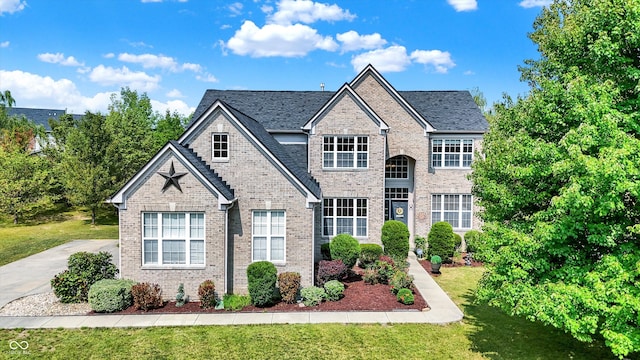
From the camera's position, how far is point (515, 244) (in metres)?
9.47

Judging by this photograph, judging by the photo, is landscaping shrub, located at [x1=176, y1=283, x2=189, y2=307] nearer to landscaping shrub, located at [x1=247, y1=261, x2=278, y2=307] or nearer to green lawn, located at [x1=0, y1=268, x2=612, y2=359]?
green lawn, located at [x1=0, y1=268, x2=612, y2=359]

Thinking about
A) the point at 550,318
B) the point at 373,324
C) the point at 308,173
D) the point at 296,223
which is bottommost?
the point at 373,324

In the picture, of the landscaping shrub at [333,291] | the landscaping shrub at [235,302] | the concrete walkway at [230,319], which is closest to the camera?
the concrete walkway at [230,319]

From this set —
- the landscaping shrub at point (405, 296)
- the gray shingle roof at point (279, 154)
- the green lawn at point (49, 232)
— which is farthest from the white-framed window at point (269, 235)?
the green lawn at point (49, 232)

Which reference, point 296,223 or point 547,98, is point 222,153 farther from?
point 547,98

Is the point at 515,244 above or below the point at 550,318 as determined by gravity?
above

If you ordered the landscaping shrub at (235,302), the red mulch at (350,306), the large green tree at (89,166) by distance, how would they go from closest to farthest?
the red mulch at (350,306), the landscaping shrub at (235,302), the large green tree at (89,166)

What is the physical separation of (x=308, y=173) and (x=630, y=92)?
51.3 ft

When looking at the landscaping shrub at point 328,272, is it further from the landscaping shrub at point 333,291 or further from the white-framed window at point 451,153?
the white-framed window at point 451,153

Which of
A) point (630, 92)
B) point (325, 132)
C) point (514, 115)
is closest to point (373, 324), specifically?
point (514, 115)

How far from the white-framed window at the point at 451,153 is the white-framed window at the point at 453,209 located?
211cm

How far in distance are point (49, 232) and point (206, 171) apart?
24847mm

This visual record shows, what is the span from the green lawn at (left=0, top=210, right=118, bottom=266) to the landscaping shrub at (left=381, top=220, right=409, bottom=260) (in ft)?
71.9

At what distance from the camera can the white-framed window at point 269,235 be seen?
1598 centimetres
